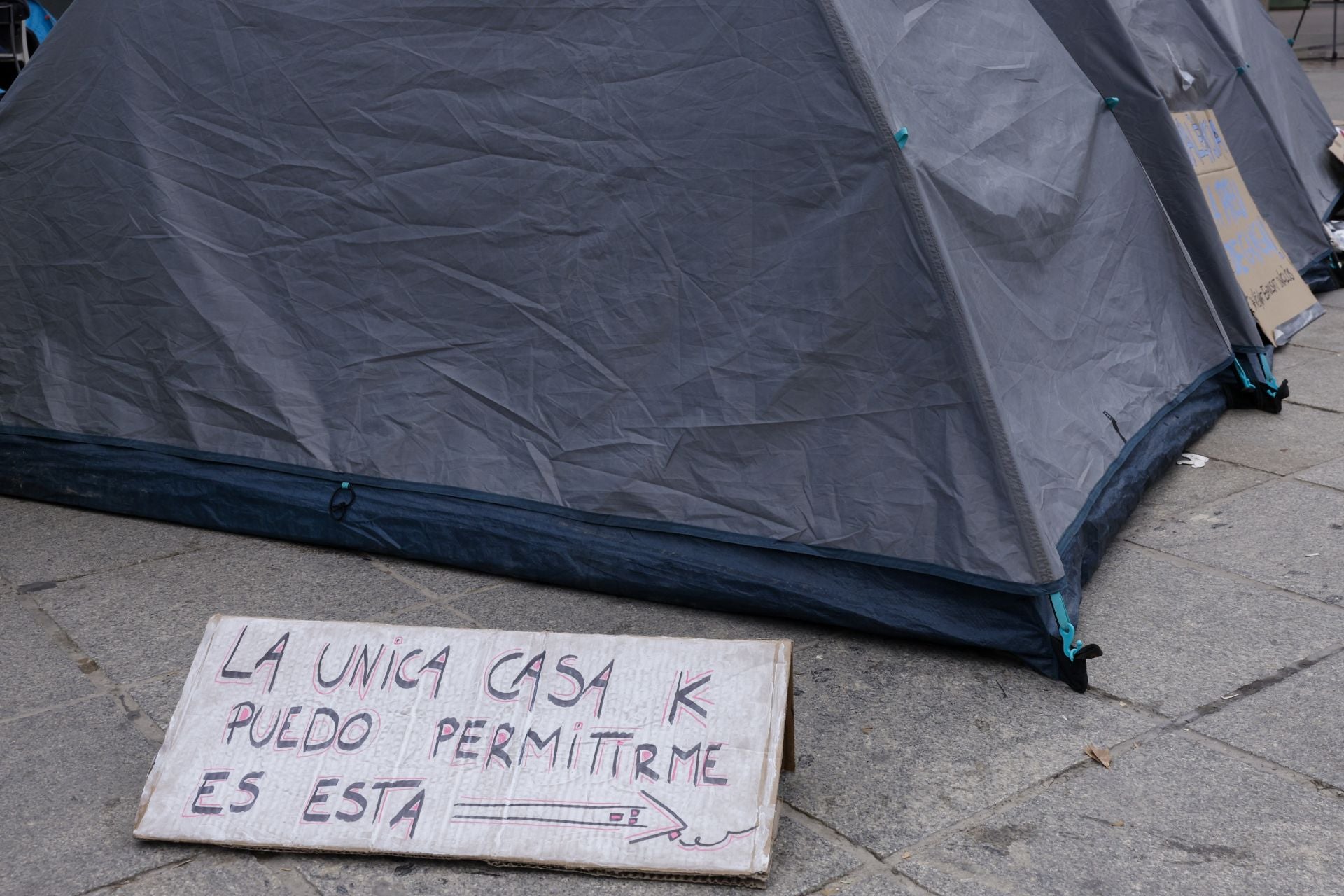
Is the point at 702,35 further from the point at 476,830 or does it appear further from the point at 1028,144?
the point at 476,830

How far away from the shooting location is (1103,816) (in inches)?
98.6

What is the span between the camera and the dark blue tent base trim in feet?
10.3

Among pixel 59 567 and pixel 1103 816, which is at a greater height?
pixel 59 567

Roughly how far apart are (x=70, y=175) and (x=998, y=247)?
2910mm

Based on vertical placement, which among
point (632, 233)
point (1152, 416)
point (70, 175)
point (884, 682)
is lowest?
point (1152, 416)

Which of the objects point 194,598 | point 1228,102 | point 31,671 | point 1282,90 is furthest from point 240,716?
point 1282,90

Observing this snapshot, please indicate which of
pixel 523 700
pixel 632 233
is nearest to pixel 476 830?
pixel 523 700

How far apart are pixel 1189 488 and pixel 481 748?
2.74 metres

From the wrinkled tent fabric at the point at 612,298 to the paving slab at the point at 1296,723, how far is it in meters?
0.34

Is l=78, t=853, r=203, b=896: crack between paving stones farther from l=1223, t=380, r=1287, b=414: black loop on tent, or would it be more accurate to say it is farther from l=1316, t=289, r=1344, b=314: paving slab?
l=1316, t=289, r=1344, b=314: paving slab

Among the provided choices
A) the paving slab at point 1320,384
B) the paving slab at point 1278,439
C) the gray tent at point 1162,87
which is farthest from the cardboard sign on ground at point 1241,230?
the paving slab at point 1278,439

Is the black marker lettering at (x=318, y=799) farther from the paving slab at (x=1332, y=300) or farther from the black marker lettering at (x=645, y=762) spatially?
the paving slab at (x=1332, y=300)

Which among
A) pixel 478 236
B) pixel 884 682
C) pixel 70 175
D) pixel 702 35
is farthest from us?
pixel 70 175

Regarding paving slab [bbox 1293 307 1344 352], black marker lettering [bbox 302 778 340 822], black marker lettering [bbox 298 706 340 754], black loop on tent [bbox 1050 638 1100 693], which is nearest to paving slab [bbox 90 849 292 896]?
black marker lettering [bbox 302 778 340 822]
